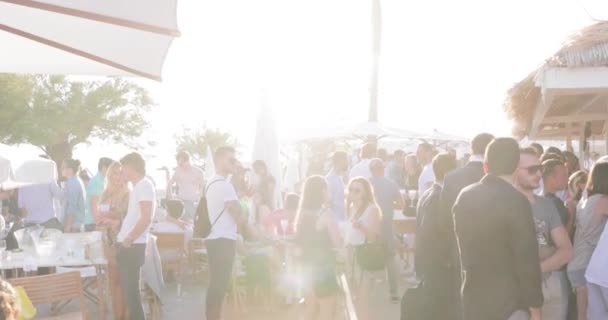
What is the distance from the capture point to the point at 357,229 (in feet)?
32.7

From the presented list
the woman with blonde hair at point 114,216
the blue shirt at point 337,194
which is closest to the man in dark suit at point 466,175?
the woman with blonde hair at point 114,216

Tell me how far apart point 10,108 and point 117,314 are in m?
43.4

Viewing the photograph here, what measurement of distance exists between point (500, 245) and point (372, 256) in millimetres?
4793

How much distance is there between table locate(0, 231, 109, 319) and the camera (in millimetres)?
8680

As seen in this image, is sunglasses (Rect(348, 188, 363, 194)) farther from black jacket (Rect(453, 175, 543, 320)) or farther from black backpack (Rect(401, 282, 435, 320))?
black jacket (Rect(453, 175, 543, 320))

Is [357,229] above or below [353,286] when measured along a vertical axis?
above

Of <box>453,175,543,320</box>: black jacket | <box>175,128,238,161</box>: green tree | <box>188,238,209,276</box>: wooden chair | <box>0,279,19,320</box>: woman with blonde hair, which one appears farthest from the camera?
<box>175,128,238,161</box>: green tree

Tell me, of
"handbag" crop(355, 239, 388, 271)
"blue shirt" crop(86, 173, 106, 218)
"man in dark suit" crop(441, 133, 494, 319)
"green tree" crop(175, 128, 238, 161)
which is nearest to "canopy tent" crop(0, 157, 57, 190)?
"blue shirt" crop(86, 173, 106, 218)

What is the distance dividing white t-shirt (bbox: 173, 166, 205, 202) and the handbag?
20.3ft

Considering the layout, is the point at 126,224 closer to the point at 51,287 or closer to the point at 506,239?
the point at 51,287

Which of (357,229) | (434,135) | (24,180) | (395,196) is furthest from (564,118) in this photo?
(434,135)

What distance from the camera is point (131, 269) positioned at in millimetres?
8148

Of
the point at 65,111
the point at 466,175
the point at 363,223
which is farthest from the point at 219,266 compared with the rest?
the point at 65,111

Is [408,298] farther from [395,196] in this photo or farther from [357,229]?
[395,196]
